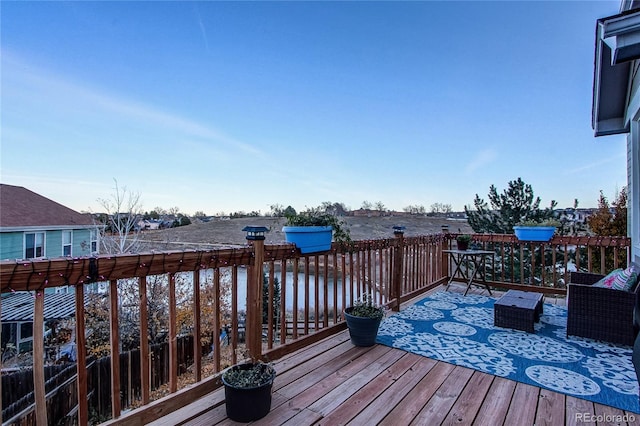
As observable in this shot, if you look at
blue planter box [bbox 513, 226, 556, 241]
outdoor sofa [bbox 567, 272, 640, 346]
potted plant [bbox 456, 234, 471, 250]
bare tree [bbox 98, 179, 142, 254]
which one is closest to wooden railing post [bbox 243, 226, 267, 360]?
outdoor sofa [bbox 567, 272, 640, 346]

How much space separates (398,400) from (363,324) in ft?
2.83

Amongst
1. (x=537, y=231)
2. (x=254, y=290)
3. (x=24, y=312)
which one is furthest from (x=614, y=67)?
(x=24, y=312)

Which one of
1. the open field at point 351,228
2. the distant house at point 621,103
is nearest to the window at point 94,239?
the open field at point 351,228

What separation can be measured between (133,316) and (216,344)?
8.83 m

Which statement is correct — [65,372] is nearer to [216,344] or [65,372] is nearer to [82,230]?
[216,344]

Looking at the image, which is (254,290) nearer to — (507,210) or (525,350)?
(525,350)

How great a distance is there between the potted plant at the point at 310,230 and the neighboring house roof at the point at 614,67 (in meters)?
2.22

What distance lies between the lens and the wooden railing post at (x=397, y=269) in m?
4.06

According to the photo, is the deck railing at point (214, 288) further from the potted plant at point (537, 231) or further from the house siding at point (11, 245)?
the house siding at point (11, 245)

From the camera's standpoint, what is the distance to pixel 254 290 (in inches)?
91.5

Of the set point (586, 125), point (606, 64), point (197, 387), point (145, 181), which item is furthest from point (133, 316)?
point (586, 125)

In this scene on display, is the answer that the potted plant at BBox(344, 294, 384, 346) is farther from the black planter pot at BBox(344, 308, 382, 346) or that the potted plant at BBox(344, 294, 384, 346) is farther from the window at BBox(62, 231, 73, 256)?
the window at BBox(62, 231, 73, 256)

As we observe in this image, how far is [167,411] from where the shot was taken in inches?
72.7

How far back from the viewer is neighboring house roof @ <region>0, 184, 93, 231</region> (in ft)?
31.3
